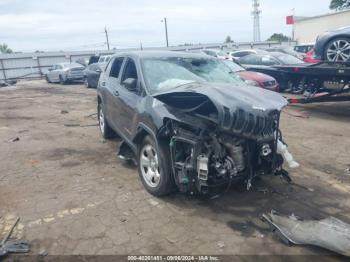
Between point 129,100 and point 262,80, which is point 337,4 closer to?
point 262,80

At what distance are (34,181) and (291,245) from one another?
3.86 meters

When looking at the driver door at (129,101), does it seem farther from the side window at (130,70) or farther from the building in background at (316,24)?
the building in background at (316,24)

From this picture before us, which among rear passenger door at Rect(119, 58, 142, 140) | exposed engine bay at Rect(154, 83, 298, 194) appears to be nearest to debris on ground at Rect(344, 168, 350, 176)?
exposed engine bay at Rect(154, 83, 298, 194)

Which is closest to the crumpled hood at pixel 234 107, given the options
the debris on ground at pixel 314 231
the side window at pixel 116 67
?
the debris on ground at pixel 314 231

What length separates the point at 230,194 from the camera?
15.4 ft

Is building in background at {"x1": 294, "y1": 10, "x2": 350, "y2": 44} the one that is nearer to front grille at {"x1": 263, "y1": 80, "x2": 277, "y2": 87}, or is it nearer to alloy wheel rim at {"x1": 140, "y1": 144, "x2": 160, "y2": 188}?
front grille at {"x1": 263, "y1": 80, "x2": 277, "y2": 87}

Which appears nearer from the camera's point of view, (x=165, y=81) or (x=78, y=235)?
(x=78, y=235)

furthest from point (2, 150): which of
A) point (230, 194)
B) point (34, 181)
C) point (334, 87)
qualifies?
point (334, 87)

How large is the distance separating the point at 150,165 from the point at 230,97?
1487 millimetres

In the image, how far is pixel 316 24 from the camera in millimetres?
51719

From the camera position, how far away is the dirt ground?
364 cm

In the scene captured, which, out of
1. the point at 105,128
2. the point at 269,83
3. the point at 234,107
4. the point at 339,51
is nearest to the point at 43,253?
the point at 234,107

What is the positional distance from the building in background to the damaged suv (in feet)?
154

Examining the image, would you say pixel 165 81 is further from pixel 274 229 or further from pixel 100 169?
pixel 274 229
